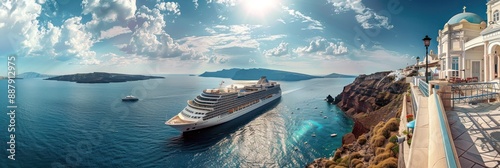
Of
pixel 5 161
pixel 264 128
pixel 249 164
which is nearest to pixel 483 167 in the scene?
pixel 249 164

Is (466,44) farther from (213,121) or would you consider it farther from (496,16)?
(213,121)

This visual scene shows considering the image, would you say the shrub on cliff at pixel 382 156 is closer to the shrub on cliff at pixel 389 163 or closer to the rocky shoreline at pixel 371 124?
the rocky shoreline at pixel 371 124

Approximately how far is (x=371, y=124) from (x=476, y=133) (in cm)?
3462

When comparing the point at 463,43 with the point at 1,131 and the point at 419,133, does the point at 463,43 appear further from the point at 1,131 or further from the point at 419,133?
the point at 1,131

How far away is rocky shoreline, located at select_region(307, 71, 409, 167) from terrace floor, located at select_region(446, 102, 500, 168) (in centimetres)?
423

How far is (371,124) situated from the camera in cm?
3772

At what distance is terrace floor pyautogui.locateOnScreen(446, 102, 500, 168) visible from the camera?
5047 mm

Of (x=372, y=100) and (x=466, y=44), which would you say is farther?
(x=372, y=100)

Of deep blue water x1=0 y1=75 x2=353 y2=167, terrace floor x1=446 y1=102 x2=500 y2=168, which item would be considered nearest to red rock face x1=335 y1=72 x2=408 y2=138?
deep blue water x1=0 y1=75 x2=353 y2=167

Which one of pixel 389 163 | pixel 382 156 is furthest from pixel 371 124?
pixel 389 163

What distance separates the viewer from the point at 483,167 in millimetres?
4773

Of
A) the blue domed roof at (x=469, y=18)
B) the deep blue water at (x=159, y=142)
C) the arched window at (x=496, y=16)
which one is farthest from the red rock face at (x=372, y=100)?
the arched window at (x=496, y=16)

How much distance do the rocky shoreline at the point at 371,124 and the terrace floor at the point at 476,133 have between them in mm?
4227

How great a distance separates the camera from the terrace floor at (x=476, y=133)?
5047mm
